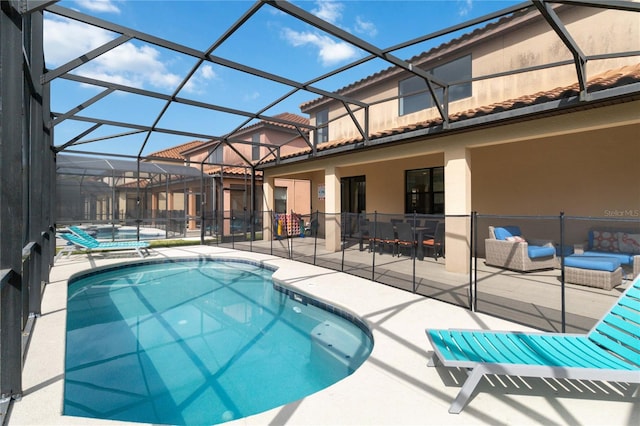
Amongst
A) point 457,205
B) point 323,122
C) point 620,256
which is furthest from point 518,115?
point 323,122

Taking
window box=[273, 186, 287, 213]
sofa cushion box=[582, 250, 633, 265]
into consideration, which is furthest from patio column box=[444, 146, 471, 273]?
window box=[273, 186, 287, 213]

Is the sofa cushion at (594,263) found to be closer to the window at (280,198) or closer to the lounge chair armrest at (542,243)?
the lounge chair armrest at (542,243)

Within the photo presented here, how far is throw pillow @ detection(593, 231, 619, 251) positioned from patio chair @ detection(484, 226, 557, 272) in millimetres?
823

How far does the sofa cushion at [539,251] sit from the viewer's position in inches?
275

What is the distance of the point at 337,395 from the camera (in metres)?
2.69

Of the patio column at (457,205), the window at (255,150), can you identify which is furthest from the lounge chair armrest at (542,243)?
the window at (255,150)

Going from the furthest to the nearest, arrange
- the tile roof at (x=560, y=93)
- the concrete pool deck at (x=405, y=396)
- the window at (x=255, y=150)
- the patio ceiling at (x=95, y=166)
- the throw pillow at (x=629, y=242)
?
the window at (x=255, y=150), the patio ceiling at (x=95, y=166), the throw pillow at (x=629, y=242), the tile roof at (x=560, y=93), the concrete pool deck at (x=405, y=396)

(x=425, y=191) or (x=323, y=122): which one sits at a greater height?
(x=323, y=122)

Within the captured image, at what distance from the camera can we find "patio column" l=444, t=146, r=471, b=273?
690 cm

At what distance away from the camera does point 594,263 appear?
18.7 feet

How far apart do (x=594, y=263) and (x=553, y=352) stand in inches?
163

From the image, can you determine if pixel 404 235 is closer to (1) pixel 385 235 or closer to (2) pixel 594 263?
(1) pixel 385 235

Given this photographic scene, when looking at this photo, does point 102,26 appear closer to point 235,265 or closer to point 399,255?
point 235,265

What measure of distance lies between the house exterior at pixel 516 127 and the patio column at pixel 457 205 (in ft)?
0.08
